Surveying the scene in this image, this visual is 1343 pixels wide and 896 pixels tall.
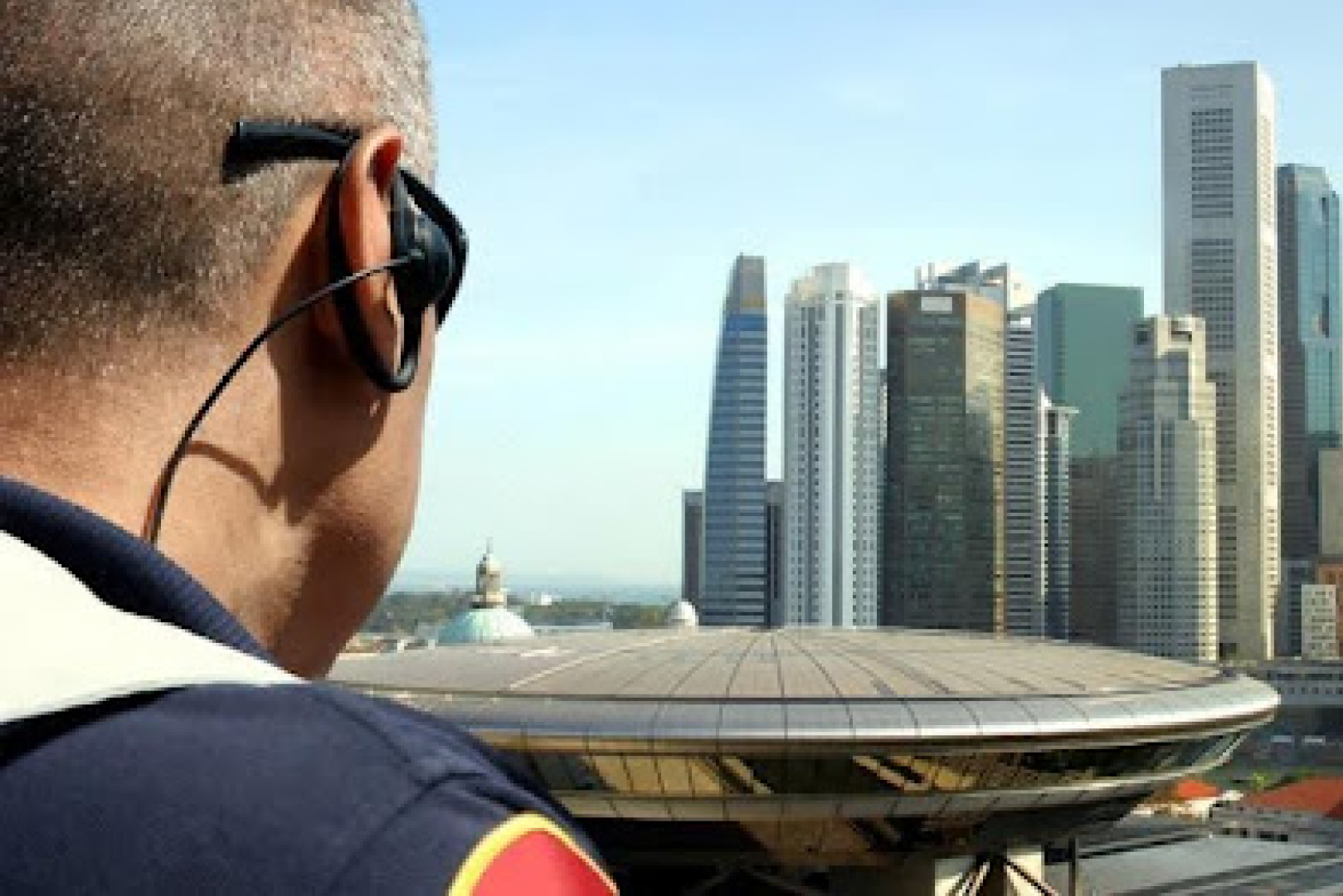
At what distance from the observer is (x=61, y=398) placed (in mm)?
1001

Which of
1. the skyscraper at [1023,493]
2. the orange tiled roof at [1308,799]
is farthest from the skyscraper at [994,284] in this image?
the orange tiled roof at [1308,799]

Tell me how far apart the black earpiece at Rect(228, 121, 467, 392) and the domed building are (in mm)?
29975

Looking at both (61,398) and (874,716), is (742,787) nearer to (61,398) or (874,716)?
(874,716)

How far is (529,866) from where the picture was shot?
0.70 metres

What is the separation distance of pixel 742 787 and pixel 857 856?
1.85 metres

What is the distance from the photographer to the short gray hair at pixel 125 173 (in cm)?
101

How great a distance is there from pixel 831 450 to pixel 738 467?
12175 mm

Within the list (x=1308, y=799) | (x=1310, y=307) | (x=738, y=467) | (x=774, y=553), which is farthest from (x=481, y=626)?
(x=1310, y=307)

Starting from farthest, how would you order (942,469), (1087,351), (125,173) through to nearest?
(1087,351) → (942,469) → (125,173)

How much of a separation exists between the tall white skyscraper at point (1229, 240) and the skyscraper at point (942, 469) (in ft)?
74.9

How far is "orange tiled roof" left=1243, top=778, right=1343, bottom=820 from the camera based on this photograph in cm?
3462

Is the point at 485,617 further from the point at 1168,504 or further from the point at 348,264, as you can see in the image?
the point at 1168,504

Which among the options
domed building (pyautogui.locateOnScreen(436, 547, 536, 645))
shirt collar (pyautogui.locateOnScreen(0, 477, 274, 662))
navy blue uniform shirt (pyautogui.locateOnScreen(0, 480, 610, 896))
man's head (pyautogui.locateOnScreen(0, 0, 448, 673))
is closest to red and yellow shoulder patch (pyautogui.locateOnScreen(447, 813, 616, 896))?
navy blue uniform shirt (pyautogui.locateOnScreen(0, 480, 610, 896))

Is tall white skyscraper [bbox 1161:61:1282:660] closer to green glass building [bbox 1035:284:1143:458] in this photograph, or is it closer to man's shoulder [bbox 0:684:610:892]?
green glass building [bbox 1035:284:1143:458]
